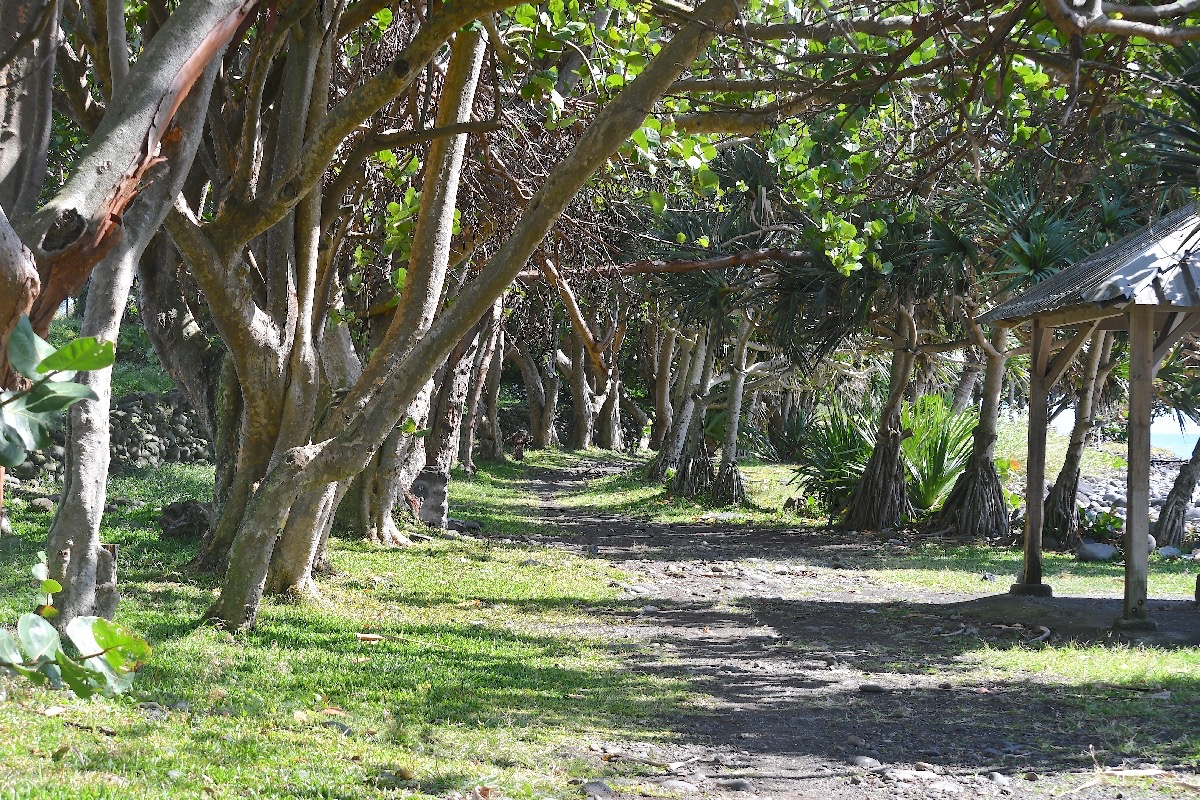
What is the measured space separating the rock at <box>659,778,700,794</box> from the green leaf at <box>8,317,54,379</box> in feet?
12.8

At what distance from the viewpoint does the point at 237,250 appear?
6758 mm

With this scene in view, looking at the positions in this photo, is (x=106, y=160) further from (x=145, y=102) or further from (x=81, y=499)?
(x=81, y=499)

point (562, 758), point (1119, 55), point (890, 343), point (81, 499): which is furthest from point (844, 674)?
point (890, 343)

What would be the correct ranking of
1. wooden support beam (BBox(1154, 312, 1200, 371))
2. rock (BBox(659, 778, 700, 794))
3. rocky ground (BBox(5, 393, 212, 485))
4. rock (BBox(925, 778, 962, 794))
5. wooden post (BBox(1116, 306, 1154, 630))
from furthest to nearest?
rocky ground (BBox(5, 393, 212, 485))
wooden support beam (BBox(1154, 312, 1200, 371))
wooden post (BBox(1116, 306, 1154, 630))
rock (BBox(925, 778, 962, 794))
rock (BBox(659, 778, 700, 794))

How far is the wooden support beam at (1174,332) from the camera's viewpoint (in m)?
8.44

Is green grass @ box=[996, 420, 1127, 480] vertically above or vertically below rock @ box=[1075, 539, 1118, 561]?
above

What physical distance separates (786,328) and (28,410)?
1444 centimetres

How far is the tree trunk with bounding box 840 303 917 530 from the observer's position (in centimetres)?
1579

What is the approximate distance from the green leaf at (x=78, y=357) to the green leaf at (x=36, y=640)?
1.15 ft

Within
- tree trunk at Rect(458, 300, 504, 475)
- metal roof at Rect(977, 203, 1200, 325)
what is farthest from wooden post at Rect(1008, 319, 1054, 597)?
tree trunk at Rect(458, 300, 504, 475)

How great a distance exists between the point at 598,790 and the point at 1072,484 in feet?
38.0

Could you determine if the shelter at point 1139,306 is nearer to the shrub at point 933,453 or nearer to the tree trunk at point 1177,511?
the tree trunk at point 1177,511

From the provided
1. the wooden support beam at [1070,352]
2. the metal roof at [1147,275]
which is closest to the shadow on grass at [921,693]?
the wooden support beam at [1070,352]

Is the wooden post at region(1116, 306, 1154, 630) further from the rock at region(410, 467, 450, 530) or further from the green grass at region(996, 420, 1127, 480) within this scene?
the green grass at region(996, 420, 1127, 480)
